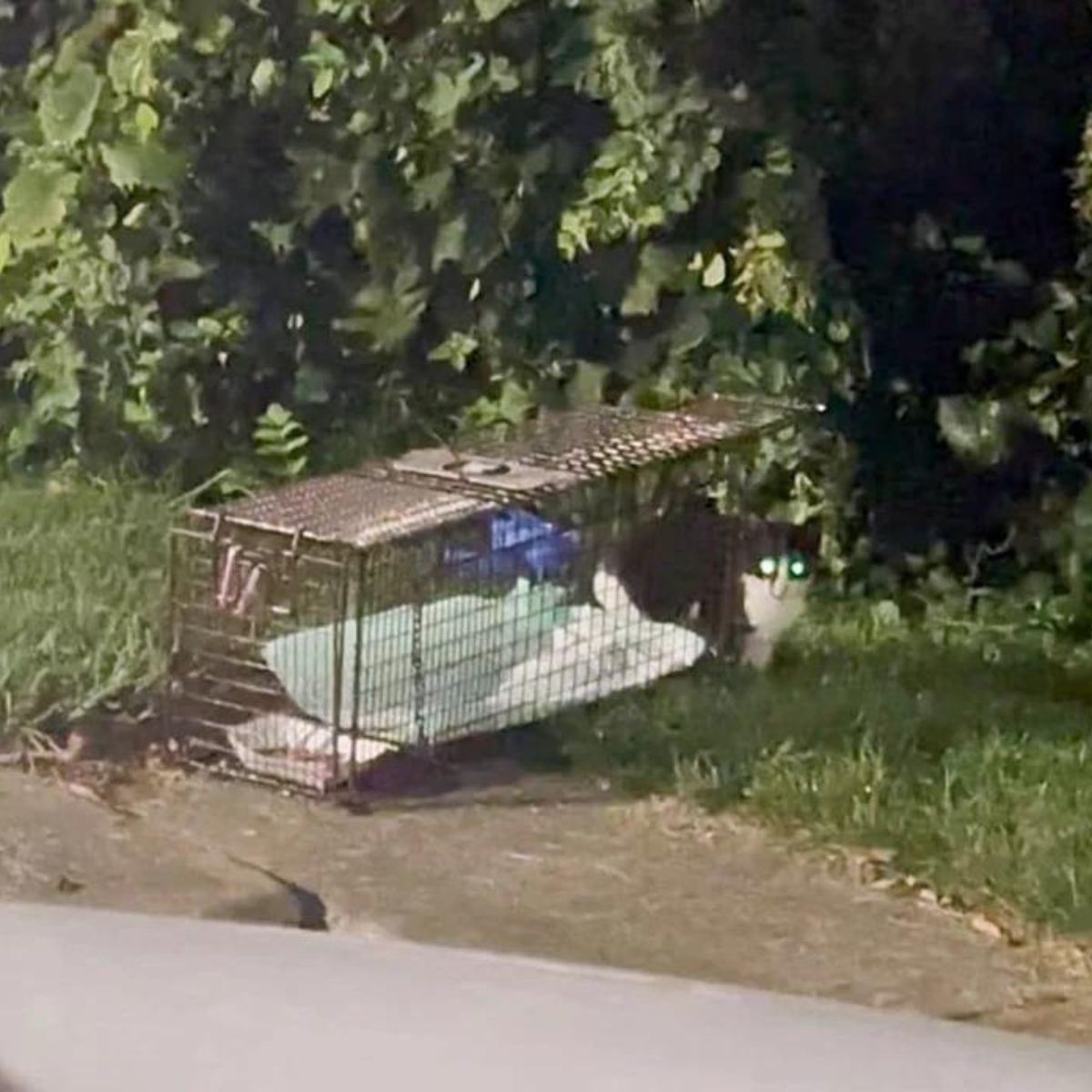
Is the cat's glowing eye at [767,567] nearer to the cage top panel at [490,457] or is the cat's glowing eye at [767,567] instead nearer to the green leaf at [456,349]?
the cage top panel at [490,457]

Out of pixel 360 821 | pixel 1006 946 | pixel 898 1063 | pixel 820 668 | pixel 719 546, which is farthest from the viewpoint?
pixel 719 546

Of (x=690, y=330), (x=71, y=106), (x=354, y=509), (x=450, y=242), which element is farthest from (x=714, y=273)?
(x=71, y=106)

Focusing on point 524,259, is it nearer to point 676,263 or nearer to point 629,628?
point 676,263

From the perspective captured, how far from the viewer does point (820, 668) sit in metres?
1.39

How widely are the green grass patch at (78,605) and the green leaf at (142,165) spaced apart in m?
0.18

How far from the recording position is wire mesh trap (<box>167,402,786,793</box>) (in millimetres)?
1308

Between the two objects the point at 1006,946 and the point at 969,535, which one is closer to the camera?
the point at 1006,946

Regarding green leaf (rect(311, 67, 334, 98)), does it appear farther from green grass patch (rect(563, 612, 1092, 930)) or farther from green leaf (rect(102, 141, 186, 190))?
green grass patch (rect(563, 612, 1092, 930))

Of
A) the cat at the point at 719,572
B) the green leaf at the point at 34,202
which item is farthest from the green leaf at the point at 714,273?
the green leaf at the point at 34,202

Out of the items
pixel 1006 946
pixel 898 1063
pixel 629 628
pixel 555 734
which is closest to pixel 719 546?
pixel 629 628

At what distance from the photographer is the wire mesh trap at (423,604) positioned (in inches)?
51.5

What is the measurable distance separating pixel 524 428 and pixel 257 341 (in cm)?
15

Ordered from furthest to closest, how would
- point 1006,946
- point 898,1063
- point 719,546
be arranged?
1. point 719,546
2. point 1006,946
3. point 898,1063

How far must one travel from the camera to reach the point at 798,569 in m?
1.50
